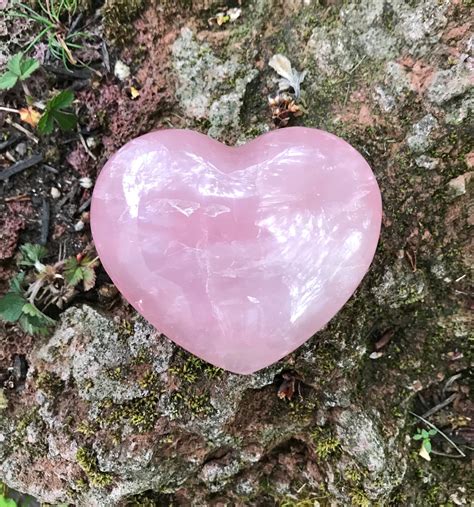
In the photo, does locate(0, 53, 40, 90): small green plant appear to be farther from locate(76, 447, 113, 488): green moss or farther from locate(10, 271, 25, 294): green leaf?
locate(76, 447, 113, 488): green moss

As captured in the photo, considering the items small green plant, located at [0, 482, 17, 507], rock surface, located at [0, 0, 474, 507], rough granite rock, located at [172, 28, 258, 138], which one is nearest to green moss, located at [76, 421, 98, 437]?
rock surface, located at [0, 0, 474, 507]

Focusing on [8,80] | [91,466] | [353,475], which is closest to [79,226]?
[8,80]

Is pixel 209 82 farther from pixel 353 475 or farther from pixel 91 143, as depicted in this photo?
pixel 353 475

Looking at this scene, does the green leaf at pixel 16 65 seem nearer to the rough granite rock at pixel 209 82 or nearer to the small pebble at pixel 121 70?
the small pebble at pixel 121 70

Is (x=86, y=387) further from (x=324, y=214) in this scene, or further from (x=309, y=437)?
(x=324, y=214)

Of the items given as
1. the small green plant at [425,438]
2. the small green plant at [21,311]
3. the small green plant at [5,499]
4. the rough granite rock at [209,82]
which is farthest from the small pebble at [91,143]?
the small green plant at [425,438]
